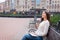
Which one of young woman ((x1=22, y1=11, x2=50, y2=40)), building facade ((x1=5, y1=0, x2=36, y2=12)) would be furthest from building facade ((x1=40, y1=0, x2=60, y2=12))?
young woman ((x1=22, y1=11, x2=50, y2=40))

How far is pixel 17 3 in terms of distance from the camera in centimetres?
4231

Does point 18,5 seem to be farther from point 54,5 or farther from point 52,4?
point 54,5

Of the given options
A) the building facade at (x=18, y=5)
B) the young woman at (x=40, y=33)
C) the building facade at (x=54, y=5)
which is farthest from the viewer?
the building facade at (x=54, y=5)

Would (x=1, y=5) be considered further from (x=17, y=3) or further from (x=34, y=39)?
(x=34, y=39)

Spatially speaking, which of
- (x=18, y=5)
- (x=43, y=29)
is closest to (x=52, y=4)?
(x=18, y=5)

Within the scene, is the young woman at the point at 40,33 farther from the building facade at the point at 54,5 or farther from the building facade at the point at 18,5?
the building facade at the point at 54,5

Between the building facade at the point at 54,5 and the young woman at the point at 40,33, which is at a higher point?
the building facade at the point at 54,5

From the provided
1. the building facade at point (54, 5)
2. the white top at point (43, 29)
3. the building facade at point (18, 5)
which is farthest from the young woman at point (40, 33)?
the building facade at point (54, 5)

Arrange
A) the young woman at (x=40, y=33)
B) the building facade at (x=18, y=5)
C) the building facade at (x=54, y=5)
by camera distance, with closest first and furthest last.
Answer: the young woman at (x=40, y=33) → the building facade at (x=18, y=5) → the building facade at (x=54, y=5)

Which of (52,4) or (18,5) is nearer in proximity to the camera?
(18,5)

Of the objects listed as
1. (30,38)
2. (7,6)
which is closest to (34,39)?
(30,38)

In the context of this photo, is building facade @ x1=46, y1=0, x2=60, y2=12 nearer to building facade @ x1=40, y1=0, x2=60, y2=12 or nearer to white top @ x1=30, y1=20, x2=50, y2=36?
Result: building facade @ x1=40, y1=0, x2=60, y2=12

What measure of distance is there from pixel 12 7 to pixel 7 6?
113 centimetres

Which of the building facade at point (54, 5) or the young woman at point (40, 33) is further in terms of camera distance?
the building facade at point (54, 5)
